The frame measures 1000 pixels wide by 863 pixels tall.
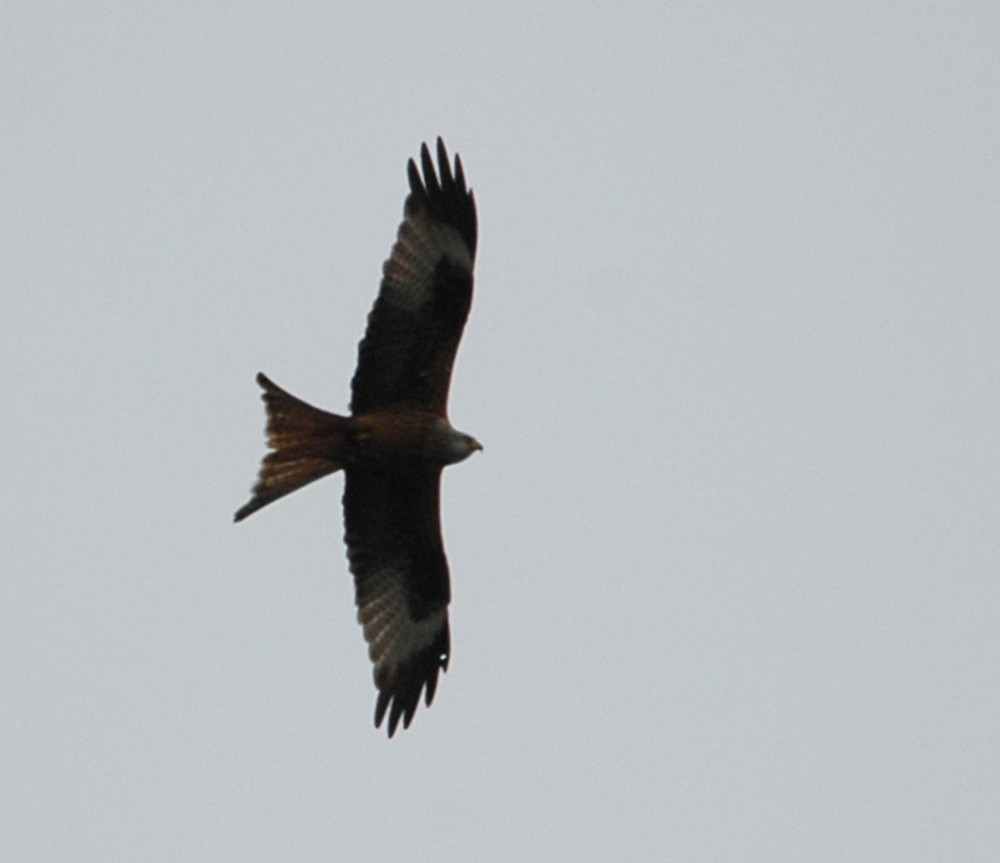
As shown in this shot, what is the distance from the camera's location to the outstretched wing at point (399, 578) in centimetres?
875

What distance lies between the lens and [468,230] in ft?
27.3

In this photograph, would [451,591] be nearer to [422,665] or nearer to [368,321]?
[422,665]

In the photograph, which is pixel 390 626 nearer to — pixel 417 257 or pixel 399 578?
pixel 399 578

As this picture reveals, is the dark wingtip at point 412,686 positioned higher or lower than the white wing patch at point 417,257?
lower

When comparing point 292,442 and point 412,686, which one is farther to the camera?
point 412,686

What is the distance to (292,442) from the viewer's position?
8.10 meters

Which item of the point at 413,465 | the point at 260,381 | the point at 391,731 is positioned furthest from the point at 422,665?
the point at 260,381

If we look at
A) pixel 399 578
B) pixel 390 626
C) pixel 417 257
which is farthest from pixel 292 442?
pixel 390 626

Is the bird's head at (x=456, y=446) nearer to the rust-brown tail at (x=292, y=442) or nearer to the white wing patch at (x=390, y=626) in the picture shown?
the rust-brown tail at (x=292, y=442)

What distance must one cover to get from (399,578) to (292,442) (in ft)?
4.31

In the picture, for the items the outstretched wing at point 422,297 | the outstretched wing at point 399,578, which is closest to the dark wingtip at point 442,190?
the outstretched wing at point 422,297

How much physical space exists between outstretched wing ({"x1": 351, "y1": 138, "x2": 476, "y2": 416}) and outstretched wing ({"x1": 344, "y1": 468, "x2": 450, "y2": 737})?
1.68ft

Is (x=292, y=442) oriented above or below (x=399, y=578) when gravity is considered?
above

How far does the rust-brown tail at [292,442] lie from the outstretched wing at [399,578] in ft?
1.39
